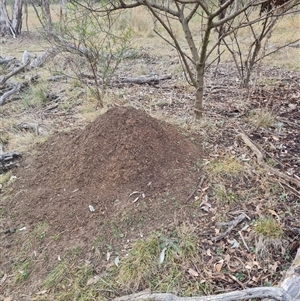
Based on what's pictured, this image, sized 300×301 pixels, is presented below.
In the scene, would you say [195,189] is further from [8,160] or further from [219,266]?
[8,160]

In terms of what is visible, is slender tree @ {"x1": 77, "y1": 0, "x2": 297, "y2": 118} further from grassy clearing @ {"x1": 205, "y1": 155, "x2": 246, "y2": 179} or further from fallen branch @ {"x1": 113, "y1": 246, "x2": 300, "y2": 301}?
fallen branch @ {"x1": 113, "y1": 246, "x2": 300, "y2": 301}

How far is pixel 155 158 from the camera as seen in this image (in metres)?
2.28

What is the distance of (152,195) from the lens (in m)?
2.09

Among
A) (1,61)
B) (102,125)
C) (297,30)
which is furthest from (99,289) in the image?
(297,30)

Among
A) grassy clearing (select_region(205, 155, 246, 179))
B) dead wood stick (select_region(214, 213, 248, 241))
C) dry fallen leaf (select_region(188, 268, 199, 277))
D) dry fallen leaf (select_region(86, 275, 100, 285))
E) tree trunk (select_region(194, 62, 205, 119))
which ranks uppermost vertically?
tree trunk (select_region(194, 62, 205, 119))

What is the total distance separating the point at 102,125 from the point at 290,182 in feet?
4.54

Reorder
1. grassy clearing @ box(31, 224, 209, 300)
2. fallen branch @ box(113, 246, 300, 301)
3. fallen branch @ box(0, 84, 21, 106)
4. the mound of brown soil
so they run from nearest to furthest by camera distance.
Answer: fallen branch @ box(113, 246, 300, 301)
grassy clearing @ box(31, 224, 209, 300)
the mound of brown soil
fallen branch @ box(0, 84, 21, 106)

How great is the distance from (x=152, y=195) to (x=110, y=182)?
306 millimetres

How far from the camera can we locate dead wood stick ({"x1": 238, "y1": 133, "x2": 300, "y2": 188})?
2.17 meters

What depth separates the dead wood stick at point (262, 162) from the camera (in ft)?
7.11

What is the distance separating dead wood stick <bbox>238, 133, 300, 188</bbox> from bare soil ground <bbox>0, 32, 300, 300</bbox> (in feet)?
0.12

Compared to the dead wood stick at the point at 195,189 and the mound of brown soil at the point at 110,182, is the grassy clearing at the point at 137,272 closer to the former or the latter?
the mound of brown soil at the point at 110,182

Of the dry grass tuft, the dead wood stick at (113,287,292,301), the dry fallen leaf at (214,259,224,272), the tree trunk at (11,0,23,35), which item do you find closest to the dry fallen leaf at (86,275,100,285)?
the dead wood stick at (113,287,292,301)

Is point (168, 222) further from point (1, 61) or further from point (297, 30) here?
point (297, 30)
